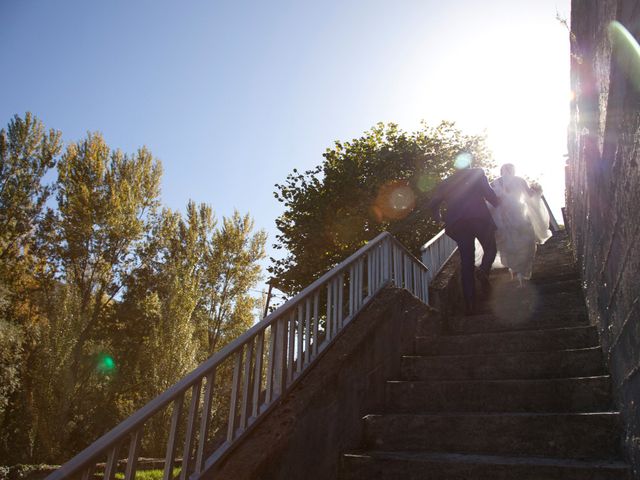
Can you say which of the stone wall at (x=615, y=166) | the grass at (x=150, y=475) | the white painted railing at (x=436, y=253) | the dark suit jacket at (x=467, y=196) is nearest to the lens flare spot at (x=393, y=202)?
the white painted railing at (x=436, y=253)

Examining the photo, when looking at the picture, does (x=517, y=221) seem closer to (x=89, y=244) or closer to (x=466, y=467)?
(x=466, y=467)

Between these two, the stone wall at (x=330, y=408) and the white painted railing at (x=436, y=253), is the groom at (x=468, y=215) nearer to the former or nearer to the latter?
the white painted railing at (x=436, y=253)

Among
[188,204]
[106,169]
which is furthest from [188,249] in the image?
[106,169]

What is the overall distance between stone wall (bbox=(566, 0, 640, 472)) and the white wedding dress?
3.19 meters

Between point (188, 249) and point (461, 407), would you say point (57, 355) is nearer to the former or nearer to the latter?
point (188, 249)

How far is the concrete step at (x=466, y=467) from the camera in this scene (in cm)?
216

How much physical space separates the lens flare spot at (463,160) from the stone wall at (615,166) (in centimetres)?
1360

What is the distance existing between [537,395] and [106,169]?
21.3 meters

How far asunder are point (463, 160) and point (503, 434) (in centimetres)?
1437

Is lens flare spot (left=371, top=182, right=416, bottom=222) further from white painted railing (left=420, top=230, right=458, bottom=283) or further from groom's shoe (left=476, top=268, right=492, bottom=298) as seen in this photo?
groom's shoe (left=476, top=268, right=492, bottom=298)

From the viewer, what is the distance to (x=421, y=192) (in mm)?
14906

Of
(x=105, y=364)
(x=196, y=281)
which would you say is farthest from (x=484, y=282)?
(x=105, y=364)

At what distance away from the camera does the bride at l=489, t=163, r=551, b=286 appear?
5.58 m

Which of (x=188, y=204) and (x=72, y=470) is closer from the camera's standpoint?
(x=72, y=470)
